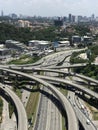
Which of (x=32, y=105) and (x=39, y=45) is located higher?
(x=32, y=105)

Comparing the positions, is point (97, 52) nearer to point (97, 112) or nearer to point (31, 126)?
point (97, 112)

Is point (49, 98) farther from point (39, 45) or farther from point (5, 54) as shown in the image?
point (39, 45)

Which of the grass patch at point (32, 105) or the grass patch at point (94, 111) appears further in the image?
the grass patch at point (32, 105)

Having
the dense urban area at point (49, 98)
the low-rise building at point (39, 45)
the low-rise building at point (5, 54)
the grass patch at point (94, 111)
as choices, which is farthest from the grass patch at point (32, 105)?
the low-rise building at point (39, 45)

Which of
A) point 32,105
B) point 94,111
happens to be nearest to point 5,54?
point 32,105

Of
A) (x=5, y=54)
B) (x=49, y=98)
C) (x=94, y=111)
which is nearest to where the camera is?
(x=94, y=111)

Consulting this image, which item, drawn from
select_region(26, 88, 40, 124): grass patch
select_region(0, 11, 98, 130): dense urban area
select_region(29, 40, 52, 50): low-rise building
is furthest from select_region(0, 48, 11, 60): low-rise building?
select_region(26, 88, 40, 124): grass patch

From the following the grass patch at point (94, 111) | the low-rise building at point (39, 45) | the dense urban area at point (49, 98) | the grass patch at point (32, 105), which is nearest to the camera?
the dense urban area at point (49, 98)

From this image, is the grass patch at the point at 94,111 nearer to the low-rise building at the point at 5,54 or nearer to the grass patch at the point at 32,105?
the grass patch at the point at 32,105

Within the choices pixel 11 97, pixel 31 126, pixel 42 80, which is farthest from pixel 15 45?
pixel 31 126

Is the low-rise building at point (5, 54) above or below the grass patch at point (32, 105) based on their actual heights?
below

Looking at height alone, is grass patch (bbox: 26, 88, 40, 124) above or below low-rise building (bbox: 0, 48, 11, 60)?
above

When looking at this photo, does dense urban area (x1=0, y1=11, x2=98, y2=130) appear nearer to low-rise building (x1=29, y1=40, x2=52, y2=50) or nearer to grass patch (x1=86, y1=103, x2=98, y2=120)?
grass patch (x1=86, y1=103, x2=98, y2=120)
